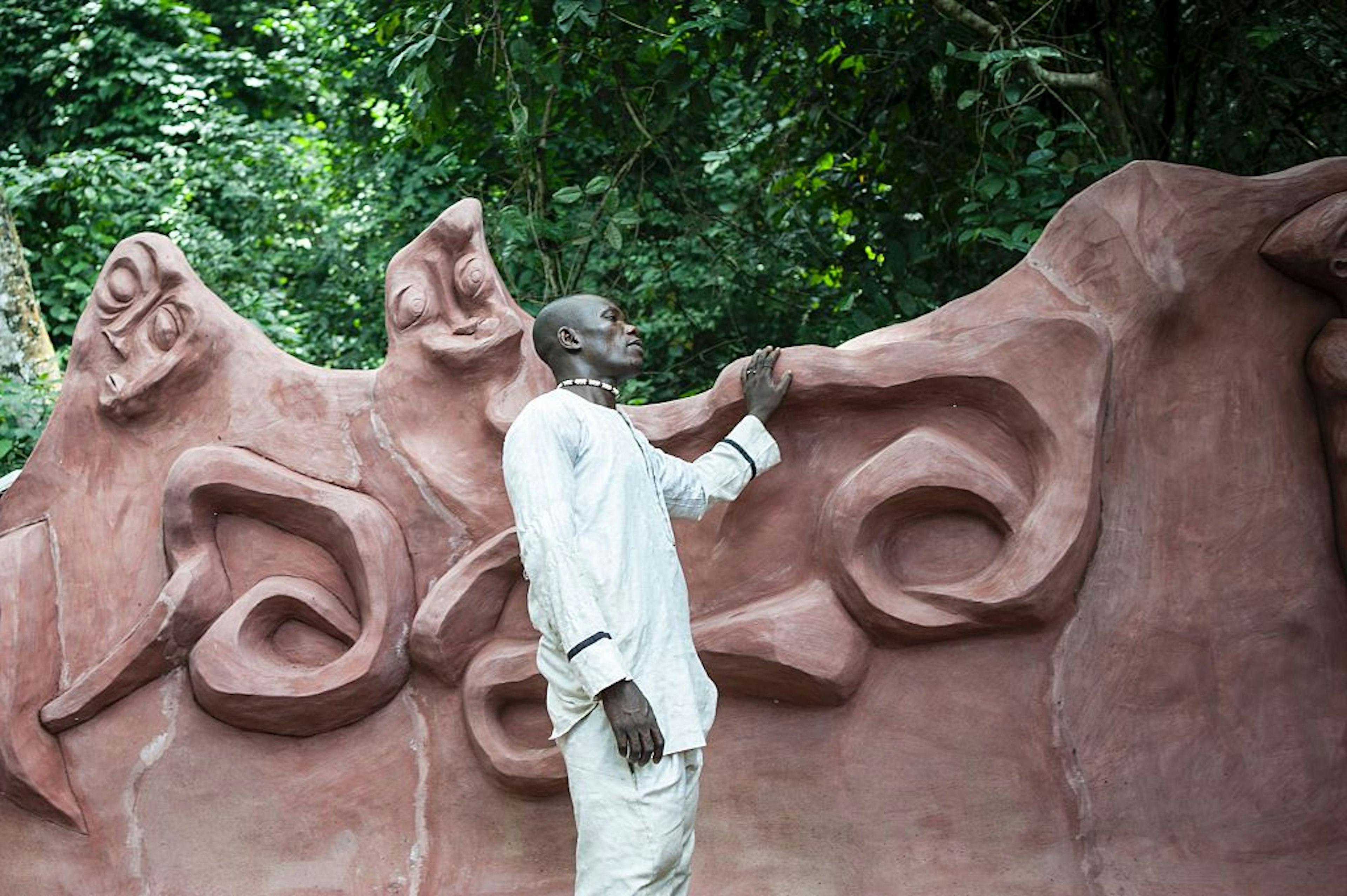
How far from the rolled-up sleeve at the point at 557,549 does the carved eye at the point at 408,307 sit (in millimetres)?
1041

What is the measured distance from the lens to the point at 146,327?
428 centimetres

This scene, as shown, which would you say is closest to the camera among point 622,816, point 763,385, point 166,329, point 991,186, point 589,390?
point 622,816

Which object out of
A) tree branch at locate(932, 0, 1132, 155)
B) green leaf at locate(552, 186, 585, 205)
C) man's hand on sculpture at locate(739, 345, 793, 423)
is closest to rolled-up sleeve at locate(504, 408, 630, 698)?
man's hand on sculpture at locate(739, 345, 793, 423)

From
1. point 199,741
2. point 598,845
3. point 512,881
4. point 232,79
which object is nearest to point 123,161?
point 232,79

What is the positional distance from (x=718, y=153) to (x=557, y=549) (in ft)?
13.8

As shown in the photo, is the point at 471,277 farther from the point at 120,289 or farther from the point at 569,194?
the point at 569,194

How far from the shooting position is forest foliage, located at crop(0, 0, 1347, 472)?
18.8ft

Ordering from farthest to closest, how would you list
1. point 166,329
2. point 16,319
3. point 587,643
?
point 16,319 < point 166,329 < point 587,643

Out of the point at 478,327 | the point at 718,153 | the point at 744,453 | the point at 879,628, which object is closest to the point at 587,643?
the point at 744,453

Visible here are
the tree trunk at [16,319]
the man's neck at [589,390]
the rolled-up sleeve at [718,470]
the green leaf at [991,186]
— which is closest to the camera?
the man's neck at [589,390]

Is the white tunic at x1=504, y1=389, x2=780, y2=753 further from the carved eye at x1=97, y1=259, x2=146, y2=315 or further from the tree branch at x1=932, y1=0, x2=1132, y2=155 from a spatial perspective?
the tree branch at x1=932, y1=0, x2=1132, y2=155

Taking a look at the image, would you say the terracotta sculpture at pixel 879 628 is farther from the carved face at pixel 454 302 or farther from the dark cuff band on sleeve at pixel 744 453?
the dark cuff band on sleeve at pixel 744 453

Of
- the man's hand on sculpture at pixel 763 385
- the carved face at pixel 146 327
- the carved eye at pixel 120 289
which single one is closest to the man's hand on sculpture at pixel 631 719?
the man's hand on sculpture at pixel 763 385

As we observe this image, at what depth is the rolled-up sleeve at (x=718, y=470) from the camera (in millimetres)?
3566
